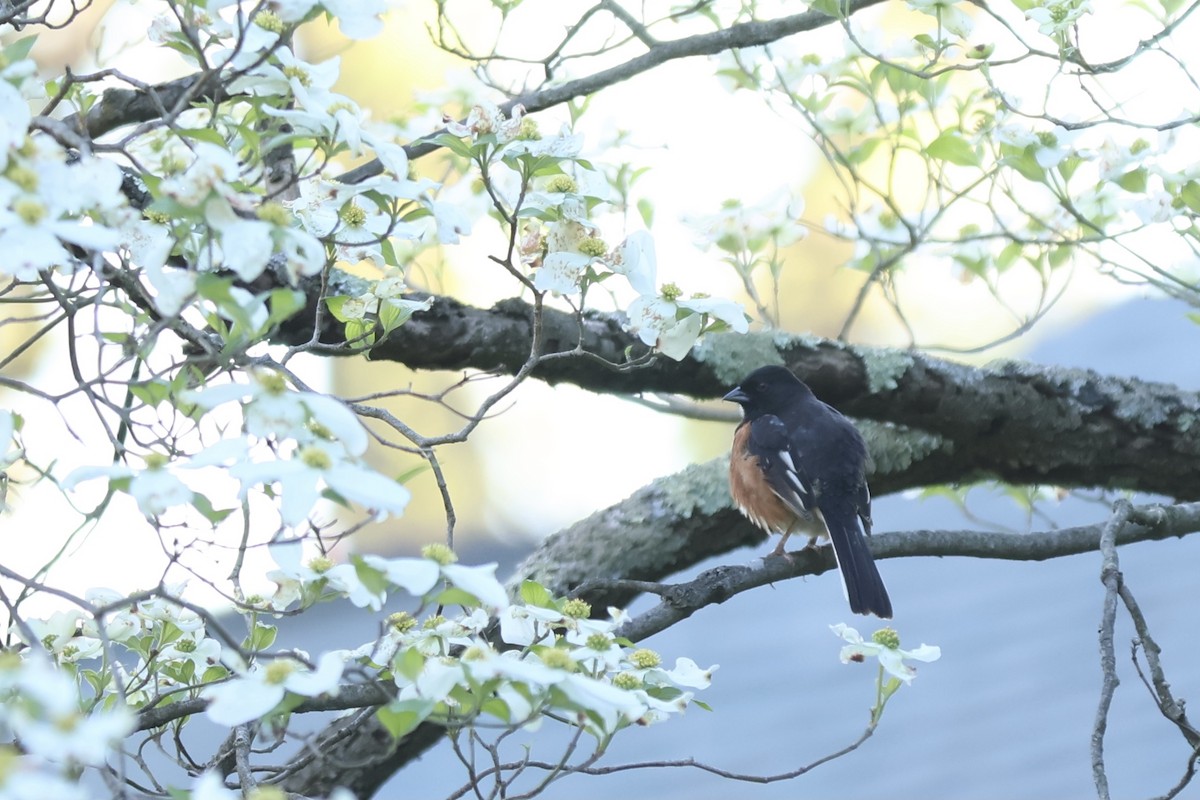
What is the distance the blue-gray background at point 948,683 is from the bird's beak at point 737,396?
1345mm

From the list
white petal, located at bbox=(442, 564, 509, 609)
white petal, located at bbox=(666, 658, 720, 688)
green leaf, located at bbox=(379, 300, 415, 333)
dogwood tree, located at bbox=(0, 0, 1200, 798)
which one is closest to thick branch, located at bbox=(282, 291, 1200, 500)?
dogwood tree, located at bbox=(0, 0, 1200, 798)

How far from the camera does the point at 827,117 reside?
9.98 feet

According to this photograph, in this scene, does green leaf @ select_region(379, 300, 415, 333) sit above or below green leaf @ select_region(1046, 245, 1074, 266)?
below

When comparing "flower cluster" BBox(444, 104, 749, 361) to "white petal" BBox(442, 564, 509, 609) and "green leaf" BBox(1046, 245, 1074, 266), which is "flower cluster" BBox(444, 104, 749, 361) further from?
"green leaf" BBox(1046, 245, 1074, 266)

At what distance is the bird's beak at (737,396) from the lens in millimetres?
2906

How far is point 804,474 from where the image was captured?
9.91ft

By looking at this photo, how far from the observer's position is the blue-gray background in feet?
12.4

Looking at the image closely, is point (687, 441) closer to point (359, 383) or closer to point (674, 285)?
point (359, 383)

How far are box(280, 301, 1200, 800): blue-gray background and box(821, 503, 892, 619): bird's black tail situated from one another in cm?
128

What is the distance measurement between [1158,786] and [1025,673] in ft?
2.08

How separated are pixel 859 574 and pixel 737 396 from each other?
1.72ft

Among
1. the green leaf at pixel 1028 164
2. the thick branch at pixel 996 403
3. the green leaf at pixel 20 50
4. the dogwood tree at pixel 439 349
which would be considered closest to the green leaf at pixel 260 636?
the dogwood tree at pixel 439 349

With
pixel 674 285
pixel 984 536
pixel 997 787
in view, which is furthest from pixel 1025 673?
pixel 674 285

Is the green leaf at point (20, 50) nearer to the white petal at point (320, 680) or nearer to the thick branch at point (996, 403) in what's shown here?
the white petal at point (320, 680)
